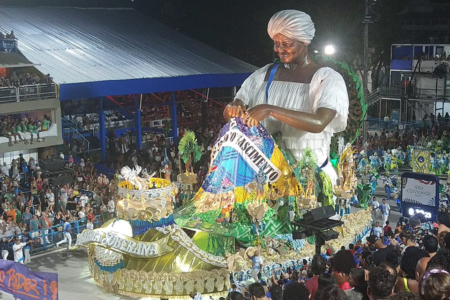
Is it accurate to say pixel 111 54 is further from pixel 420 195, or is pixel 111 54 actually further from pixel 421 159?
pixel 420 195

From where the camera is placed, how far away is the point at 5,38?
84.8 ft

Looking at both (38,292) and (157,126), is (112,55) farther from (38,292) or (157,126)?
(38,292)

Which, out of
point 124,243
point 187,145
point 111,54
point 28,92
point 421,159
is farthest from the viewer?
point 111,54

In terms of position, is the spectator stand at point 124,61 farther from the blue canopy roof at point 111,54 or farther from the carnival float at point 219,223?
the carnival float at point 219,223

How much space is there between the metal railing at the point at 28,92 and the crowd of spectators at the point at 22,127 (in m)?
0.84

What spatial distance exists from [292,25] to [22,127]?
1286 cm

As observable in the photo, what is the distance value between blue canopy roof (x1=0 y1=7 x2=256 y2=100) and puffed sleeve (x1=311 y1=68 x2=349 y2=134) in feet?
41.2

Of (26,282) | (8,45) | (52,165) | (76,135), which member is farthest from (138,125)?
(26,282)

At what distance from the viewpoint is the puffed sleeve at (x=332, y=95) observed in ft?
50.8

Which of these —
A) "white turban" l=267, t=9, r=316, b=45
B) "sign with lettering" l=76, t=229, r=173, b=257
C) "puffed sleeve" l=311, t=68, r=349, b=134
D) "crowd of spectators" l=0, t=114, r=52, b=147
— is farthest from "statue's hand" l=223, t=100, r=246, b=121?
"crowd of spectators" l=0, t=114, r=52, b=147

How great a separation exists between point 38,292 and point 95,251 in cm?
300

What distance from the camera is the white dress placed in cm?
1566

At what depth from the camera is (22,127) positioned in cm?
2470

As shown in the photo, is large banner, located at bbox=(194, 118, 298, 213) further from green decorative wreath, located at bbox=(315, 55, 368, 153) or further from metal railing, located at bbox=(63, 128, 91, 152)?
metal railing, located at bbox=(63, 128, 91, 152)
